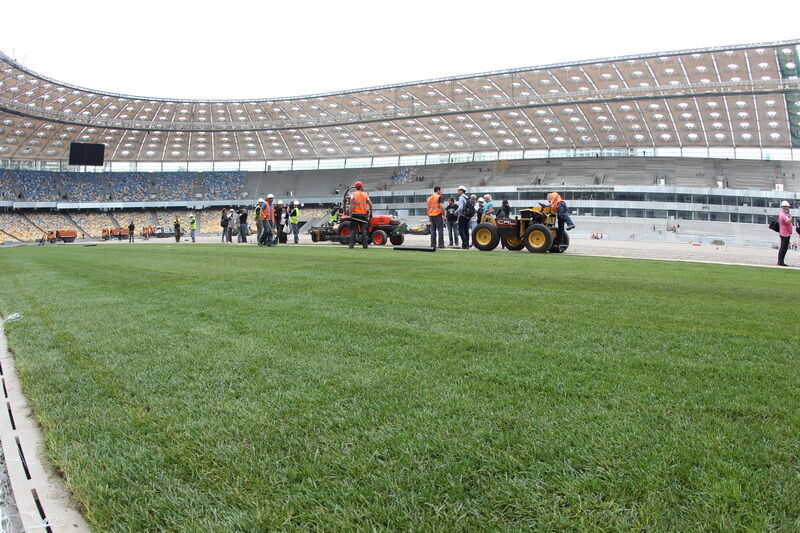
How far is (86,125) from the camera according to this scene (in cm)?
4703

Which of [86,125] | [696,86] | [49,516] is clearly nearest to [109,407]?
[49,516]

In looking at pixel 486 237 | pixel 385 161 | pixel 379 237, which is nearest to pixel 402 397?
pixel 486 237

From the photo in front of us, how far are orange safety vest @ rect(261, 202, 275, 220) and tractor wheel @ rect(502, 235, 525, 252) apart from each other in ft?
30.2

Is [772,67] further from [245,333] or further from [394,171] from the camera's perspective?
[245,333]

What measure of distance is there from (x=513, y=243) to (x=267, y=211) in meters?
9.69

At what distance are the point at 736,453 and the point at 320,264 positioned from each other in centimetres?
787

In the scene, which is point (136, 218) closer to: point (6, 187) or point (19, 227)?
point (19, 227)

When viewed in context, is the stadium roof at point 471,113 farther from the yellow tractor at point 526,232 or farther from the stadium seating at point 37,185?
the yellow tractor at point 526,232

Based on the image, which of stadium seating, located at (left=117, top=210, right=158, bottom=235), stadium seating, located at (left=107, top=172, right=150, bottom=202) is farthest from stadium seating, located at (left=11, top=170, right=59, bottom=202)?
stadium seating, located at (left=117, top=210, right=158, bottom=235)

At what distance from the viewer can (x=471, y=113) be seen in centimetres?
4503

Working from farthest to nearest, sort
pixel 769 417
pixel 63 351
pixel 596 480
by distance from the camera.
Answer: pixel 63 351, pixel 769 417, pixel 596 480

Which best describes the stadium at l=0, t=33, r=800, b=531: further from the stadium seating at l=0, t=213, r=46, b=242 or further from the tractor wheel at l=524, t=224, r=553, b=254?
the stadium seating at l=0, t=213, r=46, b=242

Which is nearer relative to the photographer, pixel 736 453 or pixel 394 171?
pixel 736 453

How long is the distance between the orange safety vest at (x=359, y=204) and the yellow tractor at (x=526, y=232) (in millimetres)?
3301
